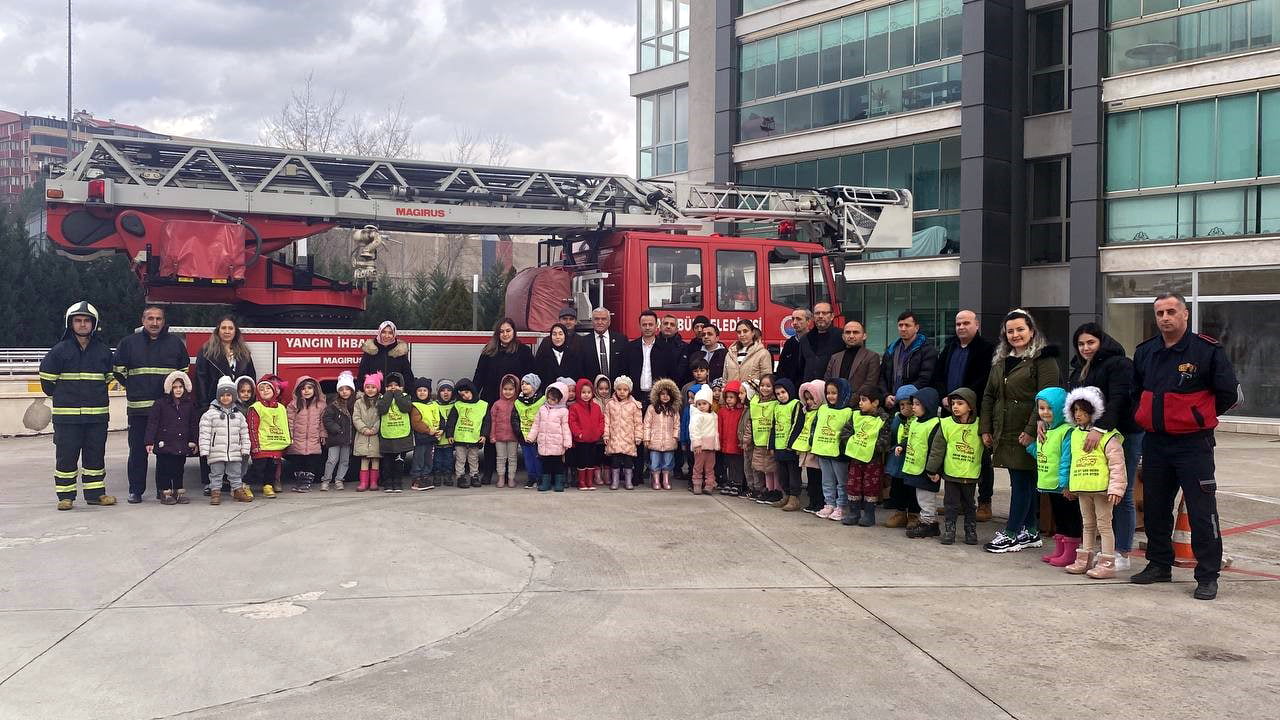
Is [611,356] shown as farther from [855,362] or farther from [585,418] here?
[855,362]

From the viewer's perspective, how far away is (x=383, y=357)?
37.0ft

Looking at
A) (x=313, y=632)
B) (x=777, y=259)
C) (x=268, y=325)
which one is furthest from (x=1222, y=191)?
(x=313, y=632)

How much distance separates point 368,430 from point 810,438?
4.54 metres

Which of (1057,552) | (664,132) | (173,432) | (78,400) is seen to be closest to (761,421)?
(1057,552)

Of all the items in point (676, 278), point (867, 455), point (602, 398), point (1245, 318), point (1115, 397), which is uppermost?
point (676, 278)

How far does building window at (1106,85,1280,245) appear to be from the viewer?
18781 millimetres

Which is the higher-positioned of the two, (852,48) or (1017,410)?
(852,48)

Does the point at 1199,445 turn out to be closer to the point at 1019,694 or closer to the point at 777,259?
the point at 1019,694

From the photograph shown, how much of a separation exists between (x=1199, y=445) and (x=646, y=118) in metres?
27.4

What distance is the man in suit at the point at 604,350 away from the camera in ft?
38.5

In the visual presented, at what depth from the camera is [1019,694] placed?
4973 millimetres

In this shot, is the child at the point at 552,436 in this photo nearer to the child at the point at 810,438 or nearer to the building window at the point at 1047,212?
the child at the point at 810,438

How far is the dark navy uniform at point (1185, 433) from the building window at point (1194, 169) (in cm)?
1401

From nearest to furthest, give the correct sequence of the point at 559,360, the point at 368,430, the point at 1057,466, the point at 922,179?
the point at 1057,466
the point at 368,430
the point at 559,360
the point at 922,179
